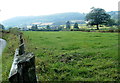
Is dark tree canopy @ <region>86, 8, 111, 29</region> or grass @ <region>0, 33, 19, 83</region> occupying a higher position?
dark tree canopy @ <region>86, 8, 111, 29</region>

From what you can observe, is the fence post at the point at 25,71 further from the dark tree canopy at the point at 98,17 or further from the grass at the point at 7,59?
the dark tree canopy at the point at 98,17

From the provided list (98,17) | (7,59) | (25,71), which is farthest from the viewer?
(98,17)

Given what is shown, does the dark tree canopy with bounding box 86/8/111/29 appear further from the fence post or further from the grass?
the fence post

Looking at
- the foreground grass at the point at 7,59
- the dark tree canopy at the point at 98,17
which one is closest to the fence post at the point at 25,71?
the foreground grass at the point at 7,59

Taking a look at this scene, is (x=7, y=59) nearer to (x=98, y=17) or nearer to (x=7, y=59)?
(x=7, y=59)

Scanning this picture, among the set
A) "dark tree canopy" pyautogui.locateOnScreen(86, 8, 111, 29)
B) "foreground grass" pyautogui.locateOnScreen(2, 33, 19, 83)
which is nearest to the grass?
"foreground grass" pyautogui.locateOnScreen(2, 33, 19, 83)

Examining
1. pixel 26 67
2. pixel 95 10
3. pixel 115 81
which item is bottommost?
pixel 115 81

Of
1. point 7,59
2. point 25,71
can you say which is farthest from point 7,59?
point 25,71

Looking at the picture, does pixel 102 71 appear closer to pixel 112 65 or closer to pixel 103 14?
pixel 112 65

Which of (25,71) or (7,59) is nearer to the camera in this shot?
(25,71)

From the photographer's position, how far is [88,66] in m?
8.11

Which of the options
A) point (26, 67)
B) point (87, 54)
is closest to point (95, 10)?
point (87, 54)

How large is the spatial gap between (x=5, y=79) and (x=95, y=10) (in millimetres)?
80816

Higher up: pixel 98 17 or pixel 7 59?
pixel 98 17
